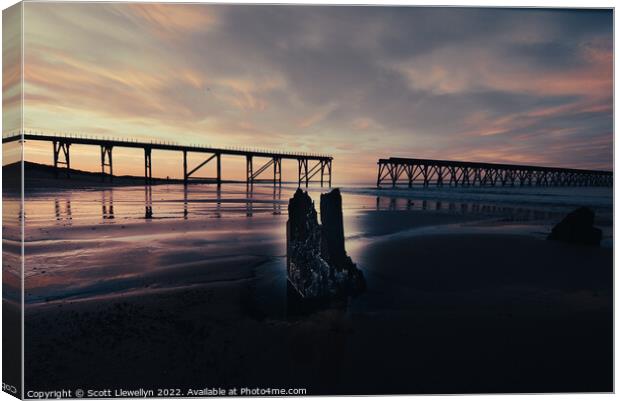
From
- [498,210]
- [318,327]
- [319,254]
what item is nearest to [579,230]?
[319,254]

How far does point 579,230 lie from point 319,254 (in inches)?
216

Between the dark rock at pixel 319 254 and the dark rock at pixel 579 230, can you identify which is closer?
the dark rock at pixel 319 254

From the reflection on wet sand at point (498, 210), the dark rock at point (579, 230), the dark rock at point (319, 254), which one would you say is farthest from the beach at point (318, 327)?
the reflection on wet sand at point (498, 210)

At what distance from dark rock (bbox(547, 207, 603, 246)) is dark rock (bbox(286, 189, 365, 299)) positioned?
494cm

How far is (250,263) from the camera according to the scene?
13.9ft

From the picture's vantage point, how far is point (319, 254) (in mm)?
3199

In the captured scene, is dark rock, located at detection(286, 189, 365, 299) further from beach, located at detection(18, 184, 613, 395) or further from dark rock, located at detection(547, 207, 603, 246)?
dark rock, located at detection(547, 207, 603, 246)

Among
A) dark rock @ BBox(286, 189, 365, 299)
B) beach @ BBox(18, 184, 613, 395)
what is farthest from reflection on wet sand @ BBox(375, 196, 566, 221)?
dark rock @ BBox(286, 189, 365, 299)

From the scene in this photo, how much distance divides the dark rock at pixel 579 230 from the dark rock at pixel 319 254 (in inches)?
195

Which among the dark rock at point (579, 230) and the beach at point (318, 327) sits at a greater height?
the dark rock at point (579, 230)

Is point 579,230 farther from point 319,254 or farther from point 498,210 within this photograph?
point 498,210

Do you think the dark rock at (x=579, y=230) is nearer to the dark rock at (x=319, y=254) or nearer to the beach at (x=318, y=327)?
the beach at (x=318, y=327)

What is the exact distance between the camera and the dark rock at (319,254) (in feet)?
10.0

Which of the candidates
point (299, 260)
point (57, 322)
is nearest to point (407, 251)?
point (299, 260)
